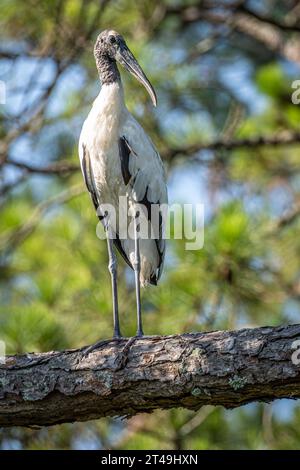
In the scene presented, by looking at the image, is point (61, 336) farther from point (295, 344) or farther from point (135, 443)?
point (295, 344)

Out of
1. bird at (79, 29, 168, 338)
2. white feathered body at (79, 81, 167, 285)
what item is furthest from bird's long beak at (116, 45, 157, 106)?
white feathered body at (79, 81, 167, 285)

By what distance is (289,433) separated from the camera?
19.5 feet

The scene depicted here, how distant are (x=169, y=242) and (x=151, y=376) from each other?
200cm

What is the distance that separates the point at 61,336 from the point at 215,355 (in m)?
1.58

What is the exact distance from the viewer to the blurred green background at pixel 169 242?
5242mm

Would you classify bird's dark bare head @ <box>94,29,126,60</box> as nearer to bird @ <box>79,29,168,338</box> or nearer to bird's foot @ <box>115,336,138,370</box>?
bird @ <box>79,29,168,338</box>

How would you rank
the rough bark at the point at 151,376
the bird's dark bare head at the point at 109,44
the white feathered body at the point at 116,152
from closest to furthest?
the rough bark at the point at 151,376, the white feathered body at the point at 116,152, the bird's dark bare head at the point at 109,44

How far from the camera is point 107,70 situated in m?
4.70

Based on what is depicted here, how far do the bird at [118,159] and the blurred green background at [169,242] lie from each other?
50cm

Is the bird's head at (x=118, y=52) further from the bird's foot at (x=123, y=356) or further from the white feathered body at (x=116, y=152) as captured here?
the bird's foot at (x=123, y=356)

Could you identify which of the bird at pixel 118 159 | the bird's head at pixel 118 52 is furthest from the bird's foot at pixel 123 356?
the bird's head at pixel 118 52

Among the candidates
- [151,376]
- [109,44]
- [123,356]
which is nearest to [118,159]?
[109,44]

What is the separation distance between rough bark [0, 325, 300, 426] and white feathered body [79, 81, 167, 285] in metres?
1.00
